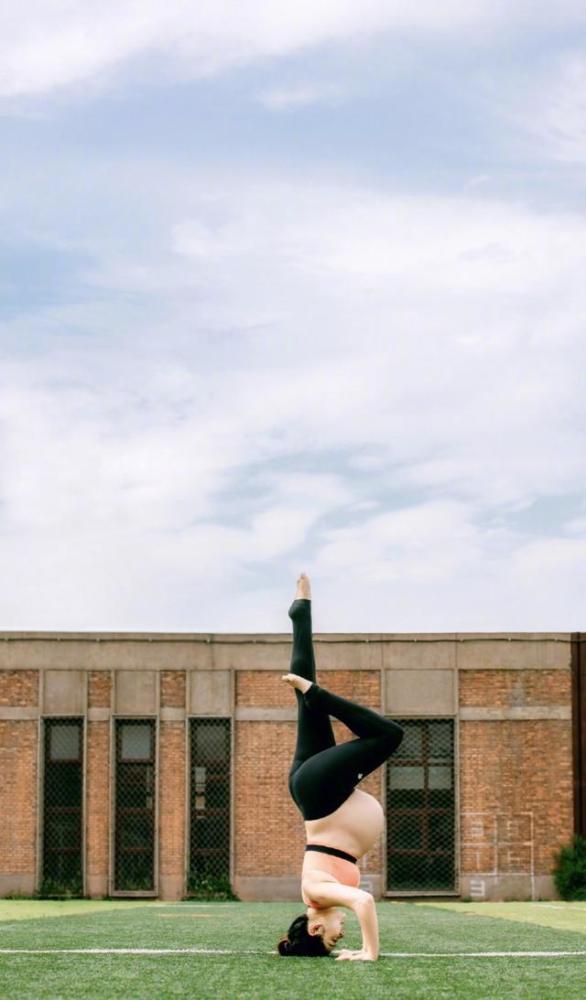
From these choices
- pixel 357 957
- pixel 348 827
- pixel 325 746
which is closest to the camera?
pixel 357 957

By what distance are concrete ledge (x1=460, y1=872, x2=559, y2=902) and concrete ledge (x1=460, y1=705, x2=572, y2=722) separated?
2877 mm

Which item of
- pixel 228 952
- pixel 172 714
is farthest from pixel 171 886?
pixel 228 952

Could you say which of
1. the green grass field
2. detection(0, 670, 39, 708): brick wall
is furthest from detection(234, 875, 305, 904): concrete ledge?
the green grass field

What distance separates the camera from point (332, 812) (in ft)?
28.3

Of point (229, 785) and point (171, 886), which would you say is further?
point (229, 785)

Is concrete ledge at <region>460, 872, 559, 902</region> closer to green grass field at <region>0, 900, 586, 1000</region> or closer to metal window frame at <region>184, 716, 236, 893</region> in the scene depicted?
metal window frame at <region>184, 716, 236, 893</region>

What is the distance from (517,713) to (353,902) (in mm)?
20546

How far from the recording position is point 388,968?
8.09m

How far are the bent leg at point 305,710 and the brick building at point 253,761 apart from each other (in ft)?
63.1

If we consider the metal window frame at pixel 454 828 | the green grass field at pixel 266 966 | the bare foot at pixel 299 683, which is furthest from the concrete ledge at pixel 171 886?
the bare foot at pixel 299 683

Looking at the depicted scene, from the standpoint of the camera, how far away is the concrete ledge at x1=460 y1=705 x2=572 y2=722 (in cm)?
2825

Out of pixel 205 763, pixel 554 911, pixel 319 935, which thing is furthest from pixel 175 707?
pixel 319 935

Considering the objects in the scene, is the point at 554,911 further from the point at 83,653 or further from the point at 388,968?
the point at 388,968

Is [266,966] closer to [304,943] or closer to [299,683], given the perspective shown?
[304,943]
